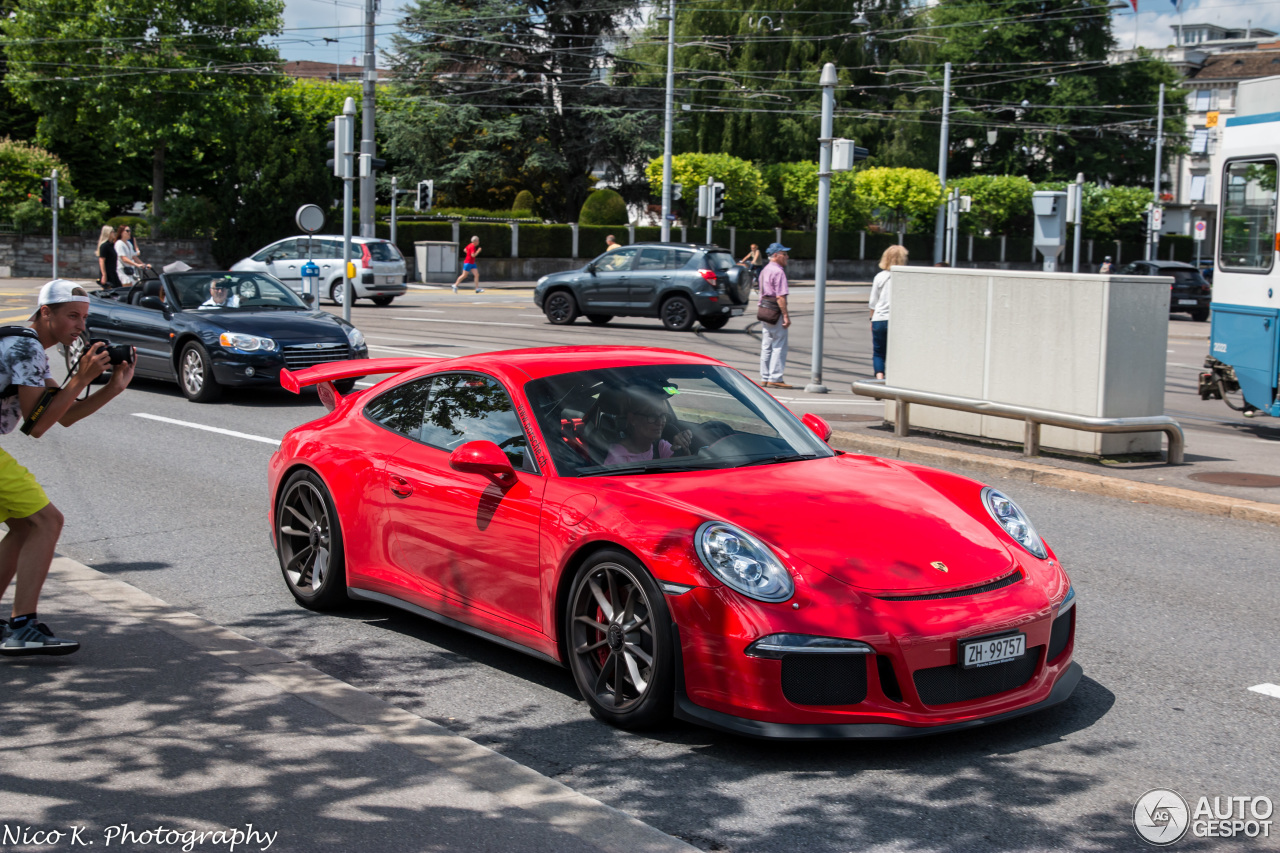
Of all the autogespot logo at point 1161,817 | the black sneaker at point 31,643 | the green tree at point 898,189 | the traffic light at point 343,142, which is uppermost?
the green tree at point 898,189

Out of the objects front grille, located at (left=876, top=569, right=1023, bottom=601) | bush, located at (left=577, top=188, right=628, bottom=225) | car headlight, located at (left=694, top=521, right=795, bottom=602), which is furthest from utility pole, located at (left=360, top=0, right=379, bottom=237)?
bush, located at (left=577, top=188, right=628, bottom=225)

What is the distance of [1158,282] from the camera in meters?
10.7

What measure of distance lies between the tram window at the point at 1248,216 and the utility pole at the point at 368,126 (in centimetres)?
1421

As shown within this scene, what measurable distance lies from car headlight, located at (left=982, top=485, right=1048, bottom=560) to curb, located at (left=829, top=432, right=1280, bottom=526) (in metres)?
4.37

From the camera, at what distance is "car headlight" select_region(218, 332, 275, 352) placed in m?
14.5

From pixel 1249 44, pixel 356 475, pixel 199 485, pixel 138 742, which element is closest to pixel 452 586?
pixel 356 475

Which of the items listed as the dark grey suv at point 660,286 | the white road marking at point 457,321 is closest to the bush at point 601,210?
the white road marking at point 457,321

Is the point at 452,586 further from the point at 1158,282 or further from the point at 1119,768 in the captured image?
the point at 1158,282

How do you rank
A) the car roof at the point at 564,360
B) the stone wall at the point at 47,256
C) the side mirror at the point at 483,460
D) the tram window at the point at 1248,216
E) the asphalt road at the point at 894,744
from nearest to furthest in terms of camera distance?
the asphalt road at the point at 894,744 → the side mirror at the point at 483,460 → the car roof at the point at 564,360 → the tram window at the point at 1248,216 → the stone wall at the point at 47,256

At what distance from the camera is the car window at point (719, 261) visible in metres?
27.1

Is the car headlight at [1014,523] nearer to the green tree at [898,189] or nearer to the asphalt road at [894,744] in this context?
the asphalt road at [894,744]

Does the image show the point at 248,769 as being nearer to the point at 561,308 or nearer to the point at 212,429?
the point at 212,429

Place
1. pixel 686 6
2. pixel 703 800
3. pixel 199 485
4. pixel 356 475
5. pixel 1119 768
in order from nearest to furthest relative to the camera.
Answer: pixel 703 800 → pixel 1119 768 → pixel 356 475 → pixel 199 485 → pixel 686 6

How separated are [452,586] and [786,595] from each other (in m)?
1.75
